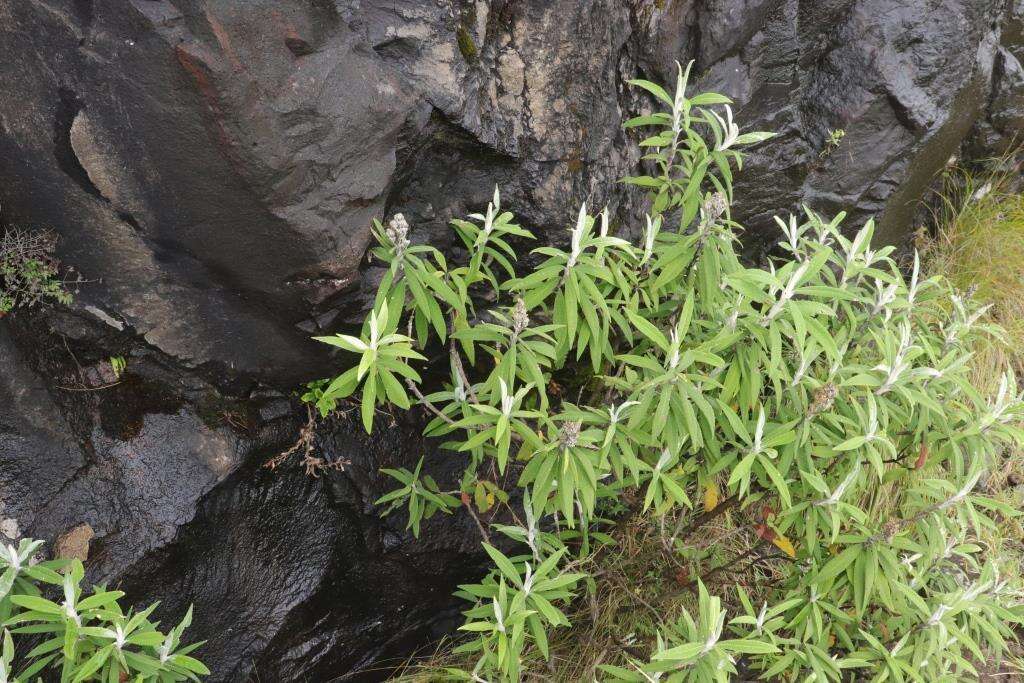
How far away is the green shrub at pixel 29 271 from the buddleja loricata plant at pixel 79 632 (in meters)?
1.04

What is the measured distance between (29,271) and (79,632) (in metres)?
1.47

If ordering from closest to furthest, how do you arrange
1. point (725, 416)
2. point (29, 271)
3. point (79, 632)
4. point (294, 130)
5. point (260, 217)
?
point (79, 632) < point (725, 416) < point (294, 130) < point (260, 217) < point (29, 271)

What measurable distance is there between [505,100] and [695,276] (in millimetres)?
1165

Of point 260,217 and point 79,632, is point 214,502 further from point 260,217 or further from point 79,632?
point 260,217

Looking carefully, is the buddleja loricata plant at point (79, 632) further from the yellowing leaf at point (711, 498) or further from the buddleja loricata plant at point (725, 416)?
the yellowing leaf at point (711, 498)

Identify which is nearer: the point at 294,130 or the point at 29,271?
the point at 294,130

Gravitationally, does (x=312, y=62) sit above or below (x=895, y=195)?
above

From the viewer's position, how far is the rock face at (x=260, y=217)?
8.30ft

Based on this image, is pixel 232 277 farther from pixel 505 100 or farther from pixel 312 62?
pixel 505 100

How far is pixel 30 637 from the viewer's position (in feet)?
9.09

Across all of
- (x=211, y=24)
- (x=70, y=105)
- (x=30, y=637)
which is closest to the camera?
(x=211, y=24)

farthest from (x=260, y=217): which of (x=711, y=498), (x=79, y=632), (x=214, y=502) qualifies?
(x=711, y=498)


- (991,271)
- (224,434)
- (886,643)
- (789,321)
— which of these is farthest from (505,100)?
(991,271)

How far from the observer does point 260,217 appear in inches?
107
